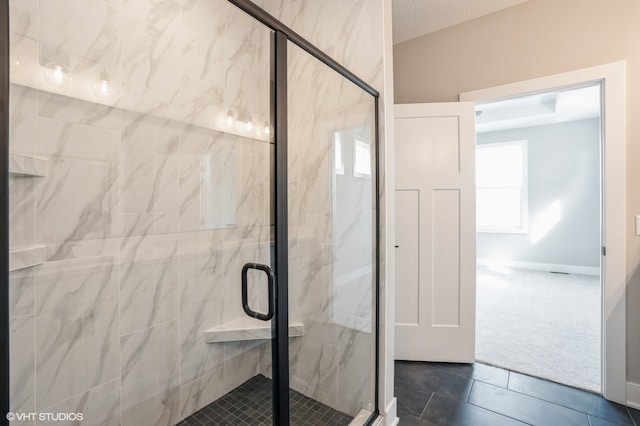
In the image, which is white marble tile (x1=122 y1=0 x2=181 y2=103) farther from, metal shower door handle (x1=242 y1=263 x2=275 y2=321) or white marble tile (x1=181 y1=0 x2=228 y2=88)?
metal shower door handle (x1=242 y1=263 x2=275 y2=321)

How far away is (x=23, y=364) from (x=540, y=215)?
7.04 metres

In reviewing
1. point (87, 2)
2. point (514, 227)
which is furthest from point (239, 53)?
point (514, 227)

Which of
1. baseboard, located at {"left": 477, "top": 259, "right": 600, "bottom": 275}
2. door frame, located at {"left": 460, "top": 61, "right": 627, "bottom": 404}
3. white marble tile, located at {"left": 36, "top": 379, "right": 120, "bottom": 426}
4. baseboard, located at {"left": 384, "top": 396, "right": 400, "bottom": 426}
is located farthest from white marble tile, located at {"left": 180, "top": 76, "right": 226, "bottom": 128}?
baseboard, located at {"left": 477, "top": 259, "right": 600, "bottom": 275}

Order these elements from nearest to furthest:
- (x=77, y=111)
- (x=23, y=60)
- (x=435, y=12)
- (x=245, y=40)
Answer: (x=23, y=60)
(x=77, y=111)
(x=245, y=40)
(x=435, y=12)

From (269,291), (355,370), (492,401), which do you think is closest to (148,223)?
(269,291)

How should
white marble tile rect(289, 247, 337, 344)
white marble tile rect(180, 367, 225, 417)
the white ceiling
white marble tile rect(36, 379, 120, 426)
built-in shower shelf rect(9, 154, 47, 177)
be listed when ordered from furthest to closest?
1. the white ceiling
2. white marble tile rect(180, 367, 225, 417)
3. white marble tile rect(289, 247, 337, 344)
4. white marble tile rect(36, 379, 120, 426)
5. built-in shower shelf rect(9, 154, 47, 177)

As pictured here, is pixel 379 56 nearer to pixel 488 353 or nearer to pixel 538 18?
pixel 538 18

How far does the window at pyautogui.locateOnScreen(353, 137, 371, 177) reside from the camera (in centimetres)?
171

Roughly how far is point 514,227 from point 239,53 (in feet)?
20.5

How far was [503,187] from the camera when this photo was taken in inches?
236

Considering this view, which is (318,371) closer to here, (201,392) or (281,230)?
(201,392)

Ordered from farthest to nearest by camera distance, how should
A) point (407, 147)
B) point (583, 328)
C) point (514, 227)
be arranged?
point (514, 227) < point (583, 328) < point (407, 147)

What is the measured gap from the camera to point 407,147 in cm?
245

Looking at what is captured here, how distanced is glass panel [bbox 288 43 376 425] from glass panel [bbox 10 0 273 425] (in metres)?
0.27
